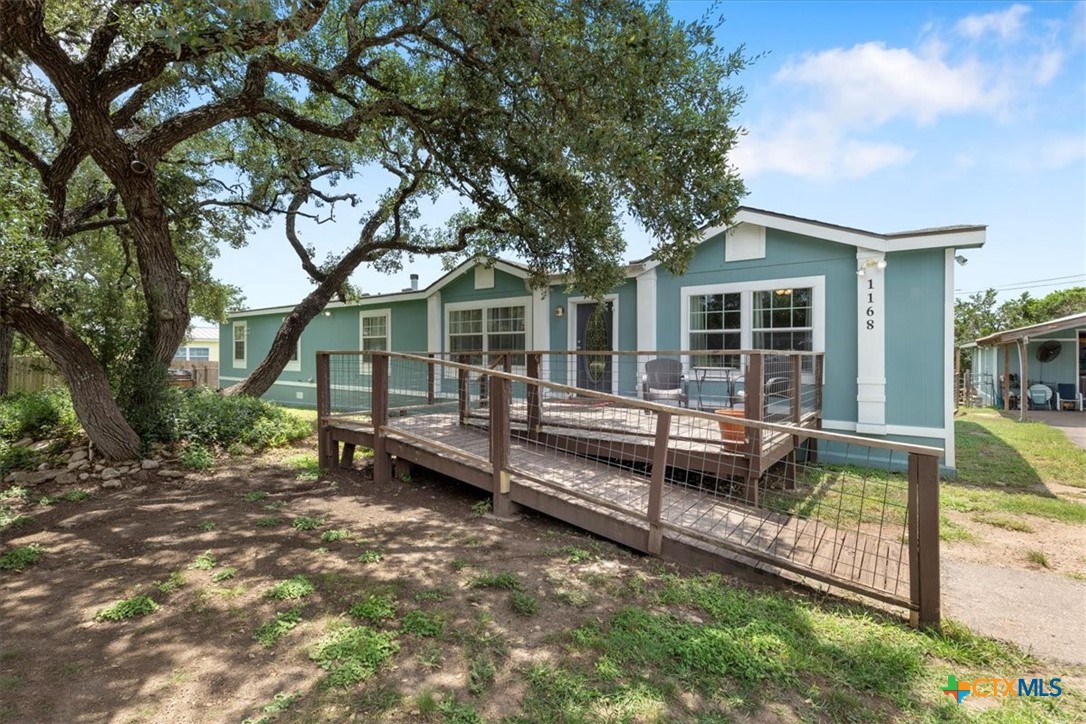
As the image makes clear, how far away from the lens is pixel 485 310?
10359 millimetres

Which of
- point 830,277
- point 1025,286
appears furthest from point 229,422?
point 1025,286

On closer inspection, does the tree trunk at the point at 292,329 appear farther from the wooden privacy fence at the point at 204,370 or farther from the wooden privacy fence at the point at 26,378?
the wooden privacy fence at the point at 204,370

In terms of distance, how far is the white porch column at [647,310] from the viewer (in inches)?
317

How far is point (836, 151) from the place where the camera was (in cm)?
905

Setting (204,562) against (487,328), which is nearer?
(204,562)

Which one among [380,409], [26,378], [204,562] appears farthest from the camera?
[26,378]

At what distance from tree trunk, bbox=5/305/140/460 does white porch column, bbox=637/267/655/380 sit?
7051 millimetres

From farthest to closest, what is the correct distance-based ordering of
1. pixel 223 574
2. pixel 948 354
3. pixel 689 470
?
pixel 948 354 → pixel 689 470 → pixel 223 574

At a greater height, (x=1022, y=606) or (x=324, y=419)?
(x=324, y=419)

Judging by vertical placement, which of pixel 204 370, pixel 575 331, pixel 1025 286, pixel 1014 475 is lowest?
pixel 1014 475

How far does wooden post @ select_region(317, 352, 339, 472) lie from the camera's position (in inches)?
236

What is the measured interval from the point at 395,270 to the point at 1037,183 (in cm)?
1359

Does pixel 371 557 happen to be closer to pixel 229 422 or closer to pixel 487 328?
pixel 229 422

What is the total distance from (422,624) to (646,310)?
642 cm
